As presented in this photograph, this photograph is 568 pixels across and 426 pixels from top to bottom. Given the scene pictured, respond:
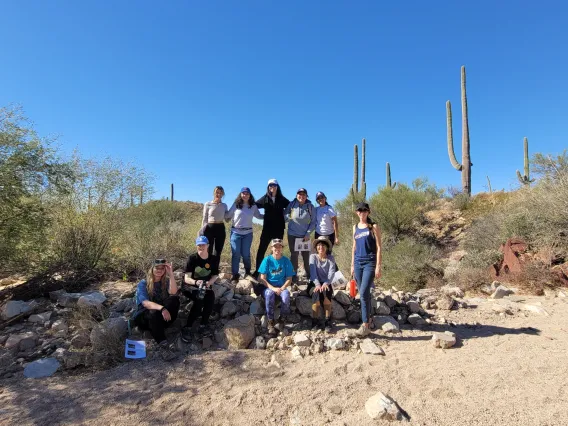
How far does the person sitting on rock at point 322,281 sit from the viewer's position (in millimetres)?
4441

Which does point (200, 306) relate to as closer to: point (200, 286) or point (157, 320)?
point (200, 286)

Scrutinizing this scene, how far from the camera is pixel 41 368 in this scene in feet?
12.2

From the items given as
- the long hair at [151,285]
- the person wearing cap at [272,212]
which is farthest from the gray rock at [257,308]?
the long hair at [151,285]

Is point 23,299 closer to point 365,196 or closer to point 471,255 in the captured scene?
point 471,255

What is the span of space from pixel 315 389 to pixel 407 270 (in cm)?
503

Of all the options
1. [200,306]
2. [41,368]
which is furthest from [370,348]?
[41,368]

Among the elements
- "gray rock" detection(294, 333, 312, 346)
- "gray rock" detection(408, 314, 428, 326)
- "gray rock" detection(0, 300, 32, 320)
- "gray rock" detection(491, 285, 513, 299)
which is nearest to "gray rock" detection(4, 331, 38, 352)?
"gray rock" detection(0, 300, 32, 320)

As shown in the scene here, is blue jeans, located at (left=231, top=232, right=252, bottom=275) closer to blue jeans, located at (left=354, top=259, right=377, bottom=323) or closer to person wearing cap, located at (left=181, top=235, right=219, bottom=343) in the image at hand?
person wearing cap, located at (left=181, top=235, right=219, bottom=343)

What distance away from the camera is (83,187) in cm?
691

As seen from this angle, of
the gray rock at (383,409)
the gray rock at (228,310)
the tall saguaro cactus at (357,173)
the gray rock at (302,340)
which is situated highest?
the tall saguaro cactus at (357,173)

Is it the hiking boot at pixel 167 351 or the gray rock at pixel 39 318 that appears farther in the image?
the gray rock at pixel 39 318

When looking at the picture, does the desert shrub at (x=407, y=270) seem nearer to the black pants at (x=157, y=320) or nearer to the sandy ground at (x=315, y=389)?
the sandy ground at (x=315, y=389)

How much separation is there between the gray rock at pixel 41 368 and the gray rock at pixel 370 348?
3.63 meters

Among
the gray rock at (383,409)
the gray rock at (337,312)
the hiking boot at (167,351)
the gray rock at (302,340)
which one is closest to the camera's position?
the gray rock at (383,409)
